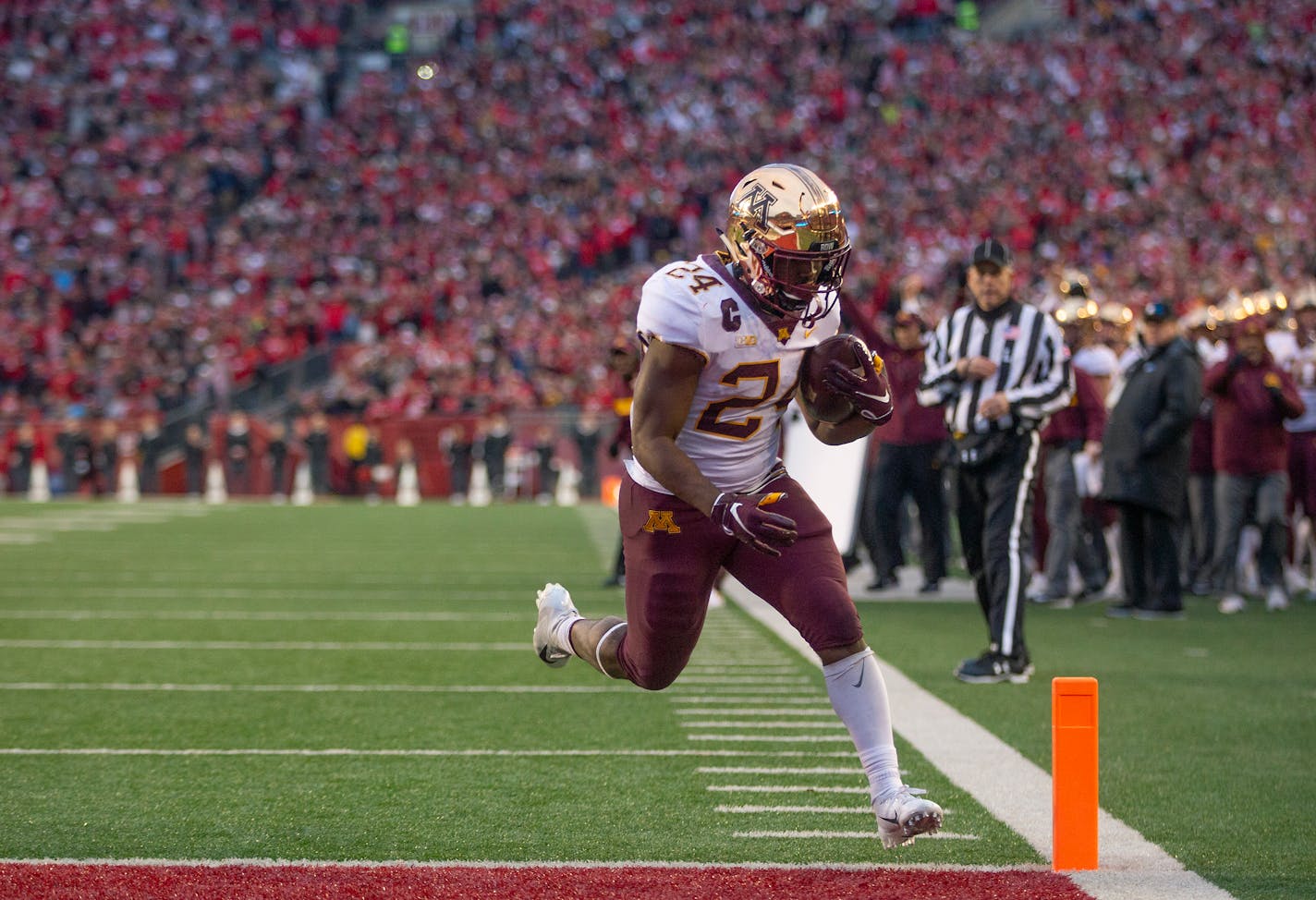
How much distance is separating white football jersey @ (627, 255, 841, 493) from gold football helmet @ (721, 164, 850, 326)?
0.22 ft

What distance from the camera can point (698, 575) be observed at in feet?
13.3

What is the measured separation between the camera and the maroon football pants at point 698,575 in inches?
152

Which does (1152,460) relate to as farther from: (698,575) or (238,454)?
(238,454)

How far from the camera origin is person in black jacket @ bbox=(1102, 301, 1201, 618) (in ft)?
29.1

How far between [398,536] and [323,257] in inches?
584

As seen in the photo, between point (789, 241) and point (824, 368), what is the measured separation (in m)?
0.32

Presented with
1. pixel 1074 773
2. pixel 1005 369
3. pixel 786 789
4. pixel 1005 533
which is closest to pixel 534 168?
pixel 1005 369

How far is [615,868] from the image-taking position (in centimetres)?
368

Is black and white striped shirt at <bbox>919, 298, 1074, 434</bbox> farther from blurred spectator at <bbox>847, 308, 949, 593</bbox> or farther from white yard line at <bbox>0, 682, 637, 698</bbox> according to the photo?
blurred spectator at <bbox>847, 308, 949, 593</bbox>

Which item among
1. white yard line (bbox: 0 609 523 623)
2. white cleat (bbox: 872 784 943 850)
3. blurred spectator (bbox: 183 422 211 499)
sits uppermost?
white cleat (bbox: 872 784 943 850)

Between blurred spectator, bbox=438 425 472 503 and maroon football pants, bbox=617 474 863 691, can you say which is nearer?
maroon football pants, bbox=617 474 863 691

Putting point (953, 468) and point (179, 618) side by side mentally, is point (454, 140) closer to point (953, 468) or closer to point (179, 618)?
point (179, 618)

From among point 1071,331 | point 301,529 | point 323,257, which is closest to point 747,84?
point 323,257

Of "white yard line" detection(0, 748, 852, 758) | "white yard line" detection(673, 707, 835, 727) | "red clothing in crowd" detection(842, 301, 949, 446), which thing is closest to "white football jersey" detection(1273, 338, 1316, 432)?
"red clothing in crowd" detection(842, 301, 949, 446)
